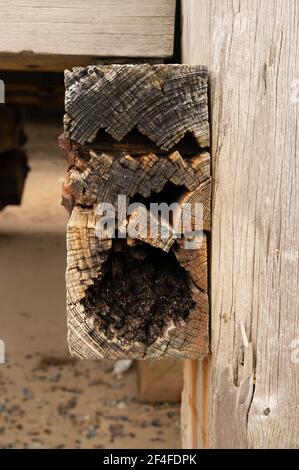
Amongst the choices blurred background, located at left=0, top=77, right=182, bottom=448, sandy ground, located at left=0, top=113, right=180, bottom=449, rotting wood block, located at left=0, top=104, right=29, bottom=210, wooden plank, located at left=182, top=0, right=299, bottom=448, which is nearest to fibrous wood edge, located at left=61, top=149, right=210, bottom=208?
wooden plank, located at left=182, top=0, right=299, bottom=448

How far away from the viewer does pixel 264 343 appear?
1764 mm

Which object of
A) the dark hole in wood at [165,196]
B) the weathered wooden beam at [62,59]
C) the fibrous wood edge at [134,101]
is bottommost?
the dark hole in wood at [165,196]

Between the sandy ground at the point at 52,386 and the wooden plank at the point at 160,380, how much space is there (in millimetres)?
68

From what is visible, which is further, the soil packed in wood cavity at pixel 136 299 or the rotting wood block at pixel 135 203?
the soil packed in wood cavity at pixel 136 299

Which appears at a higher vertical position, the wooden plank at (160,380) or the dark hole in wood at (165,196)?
the dark hole in wood at (165,196)

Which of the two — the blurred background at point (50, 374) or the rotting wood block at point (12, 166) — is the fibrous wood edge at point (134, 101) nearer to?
the blurred background at point (50, 374)

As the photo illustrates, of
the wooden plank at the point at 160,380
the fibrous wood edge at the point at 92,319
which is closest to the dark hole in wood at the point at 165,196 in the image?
the fibrous wood edge at the point at 92,319

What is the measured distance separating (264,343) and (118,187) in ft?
1.62

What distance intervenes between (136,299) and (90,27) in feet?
3.07

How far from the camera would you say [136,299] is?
5.98 ft

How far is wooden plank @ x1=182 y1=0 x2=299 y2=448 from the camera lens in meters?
1.70

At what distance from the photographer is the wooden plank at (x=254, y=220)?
5.58ft

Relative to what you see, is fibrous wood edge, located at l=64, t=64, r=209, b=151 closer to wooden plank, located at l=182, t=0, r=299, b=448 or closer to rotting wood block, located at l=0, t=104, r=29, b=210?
wooden plank, located at l=182, t=0, r=299, b=448

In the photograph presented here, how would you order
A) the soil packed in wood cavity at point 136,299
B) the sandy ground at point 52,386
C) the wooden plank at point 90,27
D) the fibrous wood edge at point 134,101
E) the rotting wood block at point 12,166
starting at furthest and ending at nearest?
the rotting wood block at point 12,166 < the sandy ground at point 52,386 < the wooden plank at point 90,27 < the soil packed in wood cavity at point 136,299 < the fibrous wood edge at point 134,101
